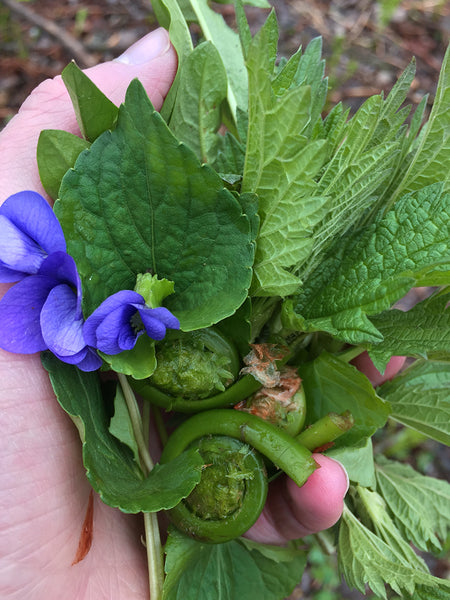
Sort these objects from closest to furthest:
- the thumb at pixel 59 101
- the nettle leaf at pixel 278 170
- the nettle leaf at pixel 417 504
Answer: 1. the nettle leaf at pixel 278 170
2. the thumb at pixel 59 101
3. the nettle leaf at pixel 417 504

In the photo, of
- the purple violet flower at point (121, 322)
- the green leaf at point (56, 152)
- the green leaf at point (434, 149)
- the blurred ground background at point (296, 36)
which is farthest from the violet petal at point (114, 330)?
the blurred ground background at point (296, 36)

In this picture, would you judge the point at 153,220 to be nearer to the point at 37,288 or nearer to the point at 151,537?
the point at 37,288

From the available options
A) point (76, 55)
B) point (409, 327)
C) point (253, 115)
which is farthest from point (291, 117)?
point (76, 55)

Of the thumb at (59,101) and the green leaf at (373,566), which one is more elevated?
the thumb at (59,101)

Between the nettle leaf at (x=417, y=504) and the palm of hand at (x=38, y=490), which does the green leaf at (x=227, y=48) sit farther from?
the nettle leaf at (x=417, y=504)

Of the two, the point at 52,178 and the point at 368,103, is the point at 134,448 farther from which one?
the point at 368,103

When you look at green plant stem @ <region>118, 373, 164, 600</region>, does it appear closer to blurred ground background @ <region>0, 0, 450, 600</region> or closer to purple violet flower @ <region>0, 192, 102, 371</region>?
purple violet flower @ <region>0, 192, 102, 371</region>

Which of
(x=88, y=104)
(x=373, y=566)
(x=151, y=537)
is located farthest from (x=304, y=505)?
(x=88, y=104)
